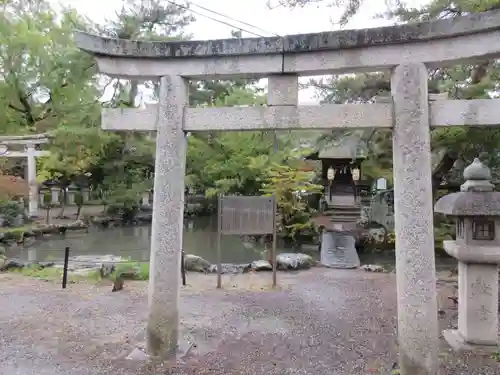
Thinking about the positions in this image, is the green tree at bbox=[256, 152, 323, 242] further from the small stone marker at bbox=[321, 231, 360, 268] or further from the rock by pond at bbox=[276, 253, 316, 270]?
the rock by pond at bbox=[276, 253, 316, 270]

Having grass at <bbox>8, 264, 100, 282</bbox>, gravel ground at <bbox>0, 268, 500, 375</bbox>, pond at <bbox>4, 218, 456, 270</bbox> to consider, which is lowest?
pond at <bbox>4, 218, 456, 270</bbox>

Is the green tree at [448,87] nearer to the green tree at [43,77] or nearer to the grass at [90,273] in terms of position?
the grass at [90,273]

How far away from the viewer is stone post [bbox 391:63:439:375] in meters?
4.02

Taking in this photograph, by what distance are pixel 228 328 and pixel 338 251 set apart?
7520 mm

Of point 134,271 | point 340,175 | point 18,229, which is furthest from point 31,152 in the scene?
point 340,175

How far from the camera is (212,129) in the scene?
4.58 meters

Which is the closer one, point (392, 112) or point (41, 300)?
point (392, 112)

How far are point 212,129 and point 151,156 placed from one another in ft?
57.8

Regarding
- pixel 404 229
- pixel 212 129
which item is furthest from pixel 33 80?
pixel 404 229

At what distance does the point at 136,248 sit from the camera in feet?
53.8

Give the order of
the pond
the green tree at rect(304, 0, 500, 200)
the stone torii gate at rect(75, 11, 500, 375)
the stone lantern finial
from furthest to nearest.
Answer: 1. the pond
2. the green tree at rect(304, 0, 500, 200)
3. the stone lantern finial
4. the stone torii gate at rect(75, 11, 500, 375)

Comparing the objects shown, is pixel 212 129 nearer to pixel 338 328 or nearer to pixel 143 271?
pixel 338 328

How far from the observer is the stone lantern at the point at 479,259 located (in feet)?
16.4

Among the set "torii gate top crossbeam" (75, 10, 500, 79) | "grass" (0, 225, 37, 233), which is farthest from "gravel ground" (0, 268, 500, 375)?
"grass" (0, 225, 37, 233)
